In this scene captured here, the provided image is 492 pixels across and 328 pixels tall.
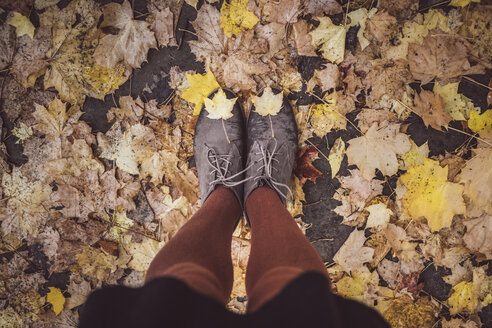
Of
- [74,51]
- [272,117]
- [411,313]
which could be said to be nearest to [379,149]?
[272,117]

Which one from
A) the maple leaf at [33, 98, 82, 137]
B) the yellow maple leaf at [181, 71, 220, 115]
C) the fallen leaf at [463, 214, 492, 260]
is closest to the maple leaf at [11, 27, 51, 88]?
the maple leaf at [33, 98, 82, 137]

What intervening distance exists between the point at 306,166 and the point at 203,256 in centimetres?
77

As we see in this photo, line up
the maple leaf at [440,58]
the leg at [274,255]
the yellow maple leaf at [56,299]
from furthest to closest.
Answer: the yellow maple leaf at [56,299] → the maple leaf at [440,58] → the leg at [274,255]

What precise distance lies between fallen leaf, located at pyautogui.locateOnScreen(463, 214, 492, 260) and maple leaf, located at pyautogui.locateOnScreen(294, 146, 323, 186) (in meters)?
0.76

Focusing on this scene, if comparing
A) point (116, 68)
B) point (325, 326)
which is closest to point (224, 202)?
point (325, 326)

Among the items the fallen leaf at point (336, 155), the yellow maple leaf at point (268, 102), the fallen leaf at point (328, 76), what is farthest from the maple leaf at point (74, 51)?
the fallen leaf at point (336, 155)

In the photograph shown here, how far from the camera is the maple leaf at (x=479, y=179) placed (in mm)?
1292

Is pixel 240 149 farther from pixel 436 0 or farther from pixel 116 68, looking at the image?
pixel 436 0

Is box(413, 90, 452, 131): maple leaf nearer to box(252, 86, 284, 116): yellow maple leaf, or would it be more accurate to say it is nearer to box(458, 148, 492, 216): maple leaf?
box(458, 148, 492, 216): maple leaf

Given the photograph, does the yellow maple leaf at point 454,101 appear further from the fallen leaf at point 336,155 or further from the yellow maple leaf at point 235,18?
the yellow maple leaf at point 235,18

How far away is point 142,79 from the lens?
1424 mm

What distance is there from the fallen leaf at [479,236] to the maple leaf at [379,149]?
0.46 meters

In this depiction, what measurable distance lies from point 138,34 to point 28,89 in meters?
0.63

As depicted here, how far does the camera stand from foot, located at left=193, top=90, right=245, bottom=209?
4.46 ft
